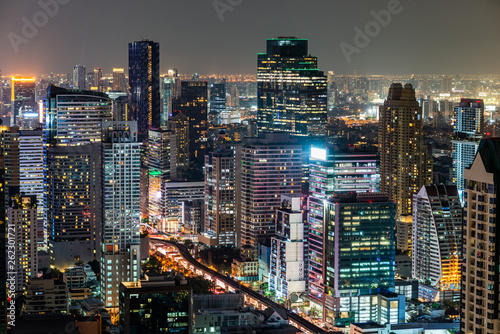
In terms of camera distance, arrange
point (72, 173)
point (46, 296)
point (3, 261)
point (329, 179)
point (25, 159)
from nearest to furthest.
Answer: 1. point (3, 261)
2. point (46, 296)
3. point (329, 179)
4. point (72, 173)
5. point (25, 159)

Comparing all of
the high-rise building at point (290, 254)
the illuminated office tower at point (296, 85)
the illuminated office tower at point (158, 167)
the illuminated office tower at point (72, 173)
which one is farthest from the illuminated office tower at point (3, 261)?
the illuminated office tower at point (296, 85)

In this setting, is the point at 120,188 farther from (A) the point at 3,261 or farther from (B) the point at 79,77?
(B) the point at 79,77

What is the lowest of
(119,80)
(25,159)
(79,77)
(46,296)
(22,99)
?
(46,296)

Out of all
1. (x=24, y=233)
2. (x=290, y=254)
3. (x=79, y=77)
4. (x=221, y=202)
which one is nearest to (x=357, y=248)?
(x=290, y=254)

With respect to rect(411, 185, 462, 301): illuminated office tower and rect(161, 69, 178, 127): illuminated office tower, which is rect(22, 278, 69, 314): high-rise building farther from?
rect(161, 69, 178, 127): illuminated office tower

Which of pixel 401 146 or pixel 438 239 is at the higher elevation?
pixel 401 146

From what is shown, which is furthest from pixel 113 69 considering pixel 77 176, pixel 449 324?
pixel 449 324

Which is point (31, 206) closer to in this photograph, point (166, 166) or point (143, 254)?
point (143, 254)
